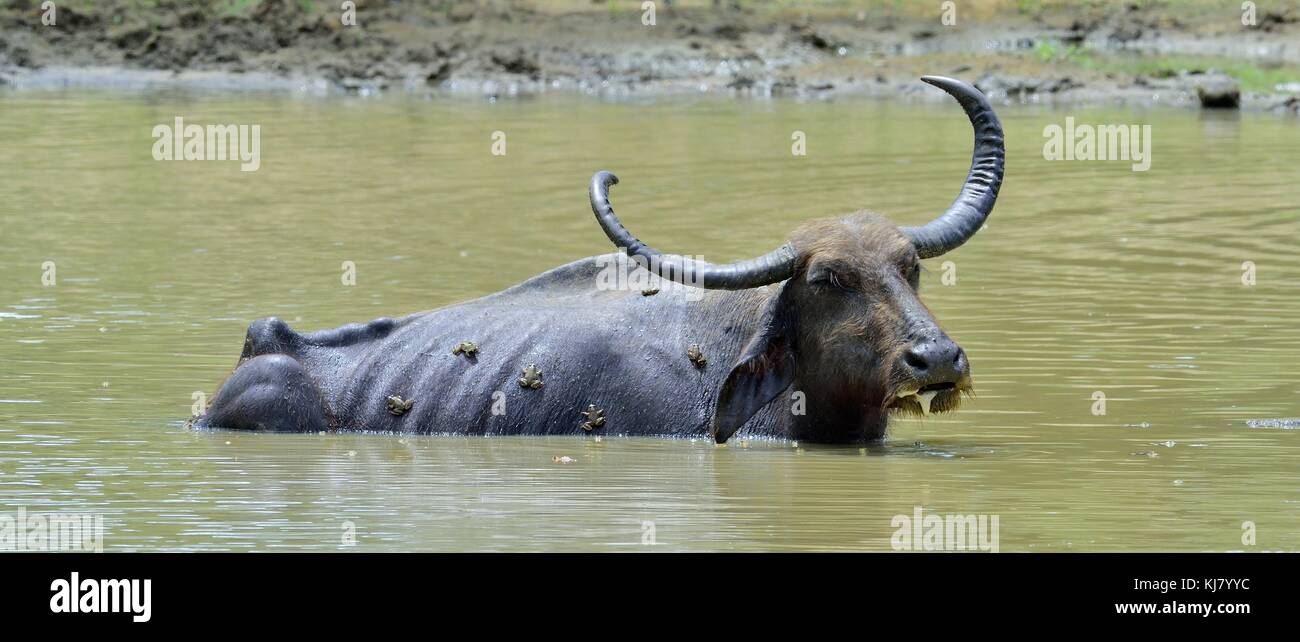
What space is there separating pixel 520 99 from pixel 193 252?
594 inches

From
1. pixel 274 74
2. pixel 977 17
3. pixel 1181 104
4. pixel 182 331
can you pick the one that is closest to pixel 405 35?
pixel 274 74

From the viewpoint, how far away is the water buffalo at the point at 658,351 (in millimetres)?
10492

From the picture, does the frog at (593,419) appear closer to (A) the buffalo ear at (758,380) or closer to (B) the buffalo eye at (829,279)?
(A) the buffalo ear at (758,380)

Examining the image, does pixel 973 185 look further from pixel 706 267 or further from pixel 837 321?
pixel 706 267

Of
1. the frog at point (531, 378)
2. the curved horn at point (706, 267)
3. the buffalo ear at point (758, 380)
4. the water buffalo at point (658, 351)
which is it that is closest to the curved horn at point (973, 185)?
the water buffalo at point (658, 351)

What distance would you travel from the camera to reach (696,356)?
1102 centimetres

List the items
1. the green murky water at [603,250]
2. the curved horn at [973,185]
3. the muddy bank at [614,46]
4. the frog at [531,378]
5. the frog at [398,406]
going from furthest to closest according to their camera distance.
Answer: the muddy bank at [614,46]
the frog at [398,406]
the frog at [531,378]
the curved horn at [973,185]
the green murky water at [603,250]

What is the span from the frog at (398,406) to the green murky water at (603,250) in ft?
0.74

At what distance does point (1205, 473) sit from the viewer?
32.1ft

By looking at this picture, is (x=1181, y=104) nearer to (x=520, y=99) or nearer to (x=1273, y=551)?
(x=520, y=99)

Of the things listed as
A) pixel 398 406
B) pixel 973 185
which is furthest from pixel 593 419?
pixel 973 185

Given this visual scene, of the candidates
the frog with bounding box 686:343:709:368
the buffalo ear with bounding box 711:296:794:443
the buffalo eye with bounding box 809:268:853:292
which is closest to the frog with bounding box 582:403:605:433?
the frog with bounding box 686:343:709:368

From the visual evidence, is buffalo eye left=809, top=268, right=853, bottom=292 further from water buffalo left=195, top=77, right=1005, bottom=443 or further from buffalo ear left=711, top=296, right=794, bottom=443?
buffalo ear left=711, top=296, right=794, bottom=443

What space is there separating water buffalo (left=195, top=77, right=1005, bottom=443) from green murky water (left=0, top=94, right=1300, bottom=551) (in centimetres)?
24
